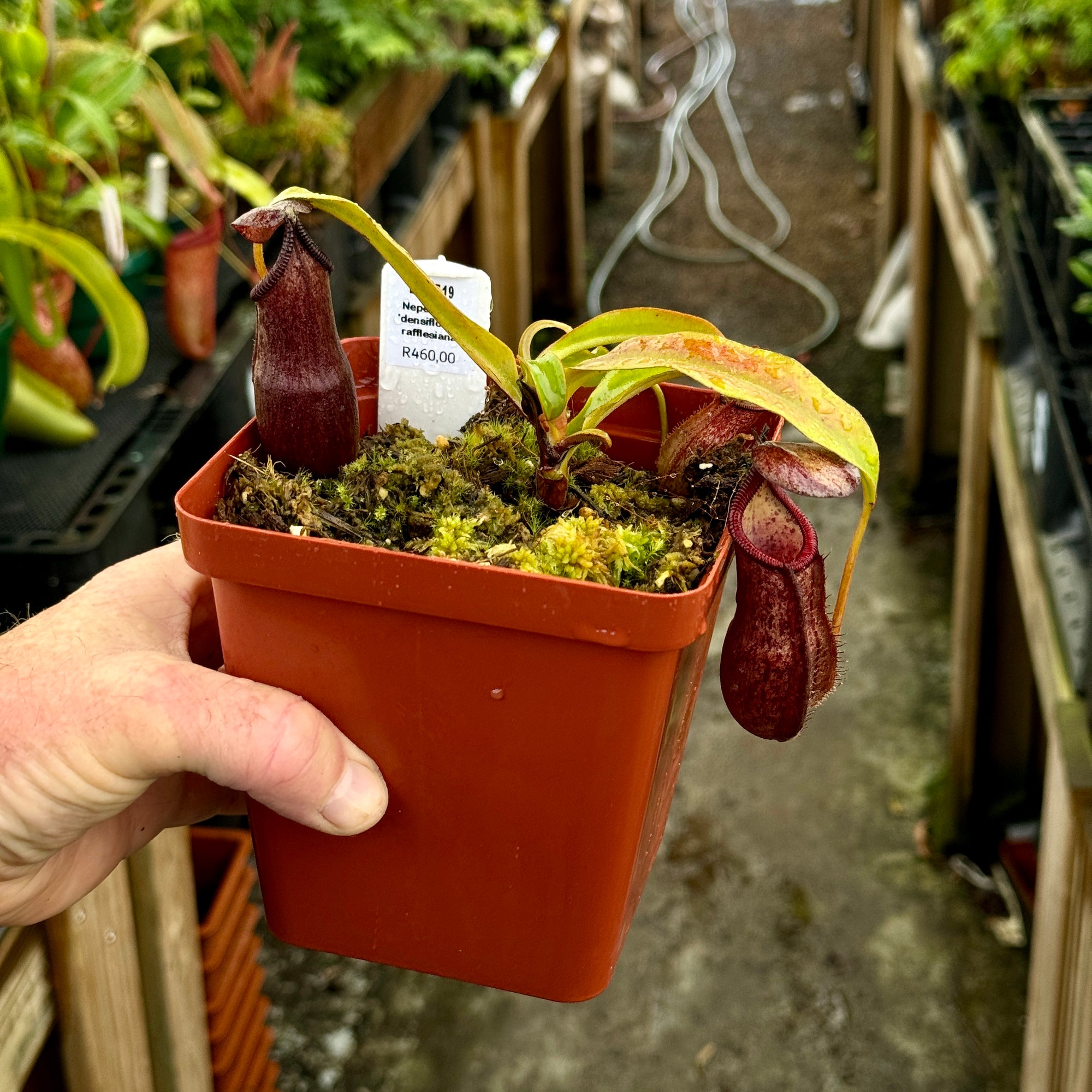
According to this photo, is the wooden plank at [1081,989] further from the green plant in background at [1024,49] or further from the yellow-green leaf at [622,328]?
the green plant in background at [1024,49]

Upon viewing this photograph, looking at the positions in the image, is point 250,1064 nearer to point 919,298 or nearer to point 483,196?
point 483,196

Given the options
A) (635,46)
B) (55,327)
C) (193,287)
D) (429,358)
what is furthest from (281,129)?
(635,46)

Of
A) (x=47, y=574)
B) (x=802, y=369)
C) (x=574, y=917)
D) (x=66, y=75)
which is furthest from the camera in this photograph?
(x=66, y=75)

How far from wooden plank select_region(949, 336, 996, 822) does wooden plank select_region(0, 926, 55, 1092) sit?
1886 mm

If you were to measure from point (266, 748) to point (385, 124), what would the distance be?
210 cm

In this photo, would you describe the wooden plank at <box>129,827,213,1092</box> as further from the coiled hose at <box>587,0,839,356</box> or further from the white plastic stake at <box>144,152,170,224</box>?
the coiled hose at <box>587,0,839,356</box>

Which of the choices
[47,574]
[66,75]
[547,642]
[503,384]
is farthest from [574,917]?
[66,75]

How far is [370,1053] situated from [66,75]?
1.65m

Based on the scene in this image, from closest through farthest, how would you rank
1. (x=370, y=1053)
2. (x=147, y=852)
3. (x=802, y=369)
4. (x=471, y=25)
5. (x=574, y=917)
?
1. (x=802, y=369)
2. (x=574, y=917)
3. (x=147, y=852)
4. (x=370, y=1053)
5. (x=471, y=25)

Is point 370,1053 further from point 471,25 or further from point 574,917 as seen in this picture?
point 471,25

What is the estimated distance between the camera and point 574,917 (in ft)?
2.56

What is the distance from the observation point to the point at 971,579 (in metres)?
2.39

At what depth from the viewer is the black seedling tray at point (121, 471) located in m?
1.42

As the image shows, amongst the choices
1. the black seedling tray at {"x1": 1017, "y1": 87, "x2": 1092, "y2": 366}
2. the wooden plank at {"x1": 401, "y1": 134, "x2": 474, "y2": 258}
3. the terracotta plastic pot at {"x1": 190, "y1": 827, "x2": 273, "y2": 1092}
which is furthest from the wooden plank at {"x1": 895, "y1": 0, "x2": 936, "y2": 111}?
the terracotta plastic pot at {"x1": 190, "y1": 827, "x2": 273, "y2": 1092}
